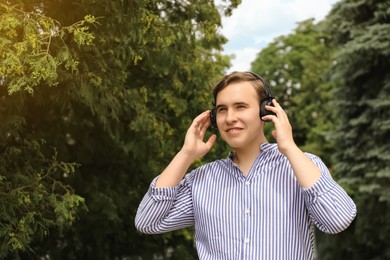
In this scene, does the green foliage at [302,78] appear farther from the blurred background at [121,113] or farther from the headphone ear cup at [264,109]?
the headphone ear cup at [264,109]

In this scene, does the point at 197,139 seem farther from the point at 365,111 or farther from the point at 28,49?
the point at 365,111

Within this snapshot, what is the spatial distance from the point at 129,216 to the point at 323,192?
361 inches

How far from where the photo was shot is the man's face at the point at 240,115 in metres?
2.66

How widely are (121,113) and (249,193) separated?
7.36 metres

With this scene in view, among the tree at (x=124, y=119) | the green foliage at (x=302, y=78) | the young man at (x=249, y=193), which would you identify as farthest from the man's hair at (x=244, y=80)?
the green foliage at (x=302, y=78)

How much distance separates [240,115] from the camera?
266cm

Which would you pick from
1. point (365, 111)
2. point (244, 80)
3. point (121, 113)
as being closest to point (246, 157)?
point (244, 80)

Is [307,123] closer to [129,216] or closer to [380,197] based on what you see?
[380,197]

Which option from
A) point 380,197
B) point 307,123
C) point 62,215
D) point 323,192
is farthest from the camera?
point 307,123

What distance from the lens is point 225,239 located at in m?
2.58

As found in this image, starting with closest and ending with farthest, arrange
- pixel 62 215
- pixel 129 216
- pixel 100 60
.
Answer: pixel 62 215, pixel 100 60, pixel 129 216

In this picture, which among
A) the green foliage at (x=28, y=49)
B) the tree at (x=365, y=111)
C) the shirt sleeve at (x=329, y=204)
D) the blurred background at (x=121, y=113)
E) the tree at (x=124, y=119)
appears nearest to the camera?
the shirt sleeve at (x=329, y=204)

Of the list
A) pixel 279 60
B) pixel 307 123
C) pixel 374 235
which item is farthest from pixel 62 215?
pixel 279 60

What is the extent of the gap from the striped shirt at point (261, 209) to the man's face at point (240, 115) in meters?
0.09
